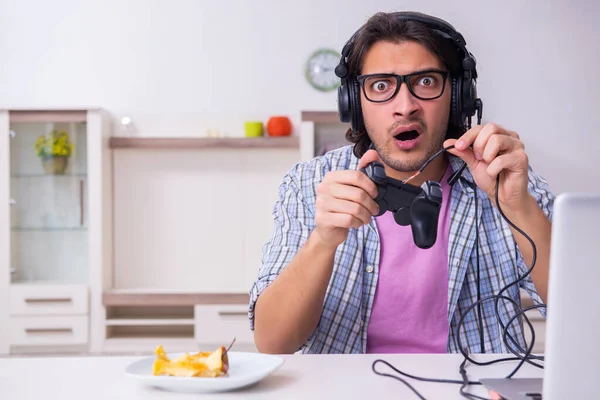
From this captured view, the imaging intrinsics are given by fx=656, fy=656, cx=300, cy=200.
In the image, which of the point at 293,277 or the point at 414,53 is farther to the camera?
the point at 414,53

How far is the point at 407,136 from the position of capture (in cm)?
142

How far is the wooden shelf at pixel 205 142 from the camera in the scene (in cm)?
358

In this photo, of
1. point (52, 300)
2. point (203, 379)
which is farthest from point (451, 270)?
point (52, 300)

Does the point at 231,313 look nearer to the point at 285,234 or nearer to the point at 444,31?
the point at 285,234

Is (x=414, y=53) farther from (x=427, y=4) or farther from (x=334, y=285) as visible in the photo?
(x=427, y=4)

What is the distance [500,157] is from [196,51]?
290cm

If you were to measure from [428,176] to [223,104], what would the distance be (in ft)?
7.77

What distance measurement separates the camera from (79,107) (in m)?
3.42

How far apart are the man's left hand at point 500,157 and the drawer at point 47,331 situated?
275 cm

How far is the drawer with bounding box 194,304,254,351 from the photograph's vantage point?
3.40 m

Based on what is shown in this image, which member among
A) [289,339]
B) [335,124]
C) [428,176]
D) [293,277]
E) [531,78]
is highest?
[531,78]

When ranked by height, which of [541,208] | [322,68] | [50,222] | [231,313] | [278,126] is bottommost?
[231,313]

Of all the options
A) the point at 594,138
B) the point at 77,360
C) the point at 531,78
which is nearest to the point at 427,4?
the point at 531,78

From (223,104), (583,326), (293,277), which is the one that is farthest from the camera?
(223,104)
